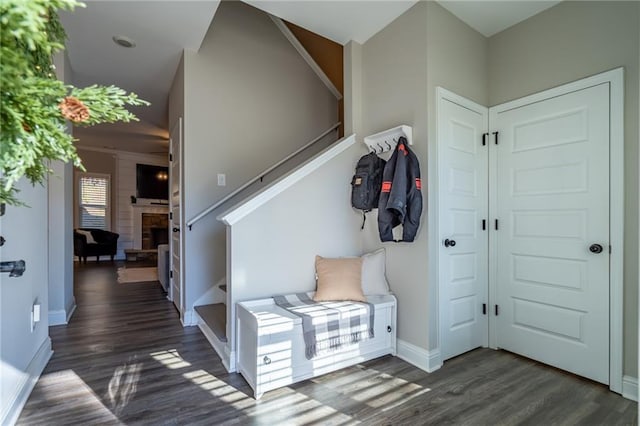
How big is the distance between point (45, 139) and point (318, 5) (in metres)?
2.30

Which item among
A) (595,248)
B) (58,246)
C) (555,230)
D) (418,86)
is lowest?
(58,246)

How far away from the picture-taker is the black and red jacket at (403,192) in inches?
86.4

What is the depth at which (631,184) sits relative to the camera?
190 cm

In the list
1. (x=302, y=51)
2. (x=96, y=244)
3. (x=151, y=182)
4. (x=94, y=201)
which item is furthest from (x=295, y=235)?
(x=94, y=201)

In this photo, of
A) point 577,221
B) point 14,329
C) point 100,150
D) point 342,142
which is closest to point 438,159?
point 342,142

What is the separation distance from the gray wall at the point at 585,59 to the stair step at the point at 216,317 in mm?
2649

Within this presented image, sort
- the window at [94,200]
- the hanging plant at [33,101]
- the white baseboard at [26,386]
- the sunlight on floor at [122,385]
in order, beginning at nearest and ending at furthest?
the hanging plant at [33,101], the white baseboard at [26,386], the sunlight on floor at [122,385], the window at [94,200]

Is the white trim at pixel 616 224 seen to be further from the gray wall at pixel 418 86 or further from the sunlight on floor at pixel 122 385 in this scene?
the sunlight on floor at pixel 122 385

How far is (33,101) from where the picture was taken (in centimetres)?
61

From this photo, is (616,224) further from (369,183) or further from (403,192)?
(369,183)

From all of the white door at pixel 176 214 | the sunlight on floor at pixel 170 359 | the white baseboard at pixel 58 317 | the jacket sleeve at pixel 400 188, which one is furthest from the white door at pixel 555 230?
the white baseboard at pixel 58 317

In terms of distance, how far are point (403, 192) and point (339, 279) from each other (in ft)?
2.62

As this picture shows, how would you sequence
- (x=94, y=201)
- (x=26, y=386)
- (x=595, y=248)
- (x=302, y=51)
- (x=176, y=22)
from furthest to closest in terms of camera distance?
1. (x=94, y=201)
2. (x=302, y=51)
3. (x=176, y=22)
4. (x=595, y=248)
5. (x=26, y=386)

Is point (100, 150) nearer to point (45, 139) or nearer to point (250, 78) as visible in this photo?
point (250, 78)
